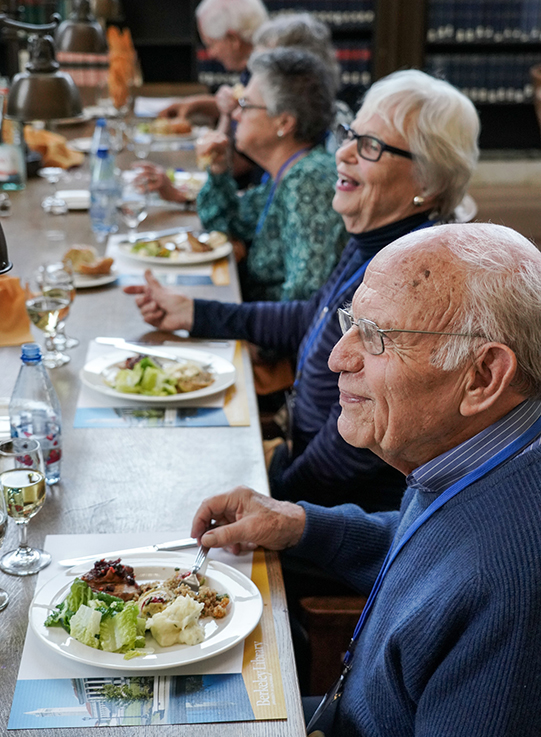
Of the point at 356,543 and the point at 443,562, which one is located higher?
the point at 443,562

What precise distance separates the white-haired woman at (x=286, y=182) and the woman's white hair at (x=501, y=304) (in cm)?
136

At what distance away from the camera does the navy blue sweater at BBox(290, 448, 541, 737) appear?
94 centimetres

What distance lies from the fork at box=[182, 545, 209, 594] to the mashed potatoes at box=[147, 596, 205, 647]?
8cm

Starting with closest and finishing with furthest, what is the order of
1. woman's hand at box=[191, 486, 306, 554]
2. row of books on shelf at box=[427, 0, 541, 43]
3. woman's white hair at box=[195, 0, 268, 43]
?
woman's hand at box=[191, 486, 306, 554]
woman's white hair at box=[195, 0, 268, 43]
row of books on shelf at box=[427, 0, 541, 43]

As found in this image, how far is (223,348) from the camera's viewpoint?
207cm

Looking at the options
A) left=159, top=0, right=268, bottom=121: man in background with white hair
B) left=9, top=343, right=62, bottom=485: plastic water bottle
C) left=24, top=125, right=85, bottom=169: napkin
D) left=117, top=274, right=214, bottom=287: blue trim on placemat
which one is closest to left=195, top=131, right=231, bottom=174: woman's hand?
left=117, top=274, right=214, bottom=287: blue trim on placemat

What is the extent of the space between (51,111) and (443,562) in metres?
1.80

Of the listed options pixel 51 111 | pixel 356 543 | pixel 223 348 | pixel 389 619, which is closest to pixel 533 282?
pixel 389 619

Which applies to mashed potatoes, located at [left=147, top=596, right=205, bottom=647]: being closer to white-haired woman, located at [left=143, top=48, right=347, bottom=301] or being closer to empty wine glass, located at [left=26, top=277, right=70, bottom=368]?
empty wine glass, located at [left=26, top=277, right=70, bottom=368]

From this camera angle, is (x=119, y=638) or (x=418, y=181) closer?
(x=119, y=638)

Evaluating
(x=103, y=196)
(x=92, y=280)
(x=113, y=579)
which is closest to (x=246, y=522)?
(x=113, y=579)

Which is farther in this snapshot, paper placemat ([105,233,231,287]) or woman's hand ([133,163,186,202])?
woman's hand ([133,163,186,202])

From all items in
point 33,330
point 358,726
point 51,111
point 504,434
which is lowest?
point 358,726

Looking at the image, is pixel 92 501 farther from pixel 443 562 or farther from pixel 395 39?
pixel 395 39
